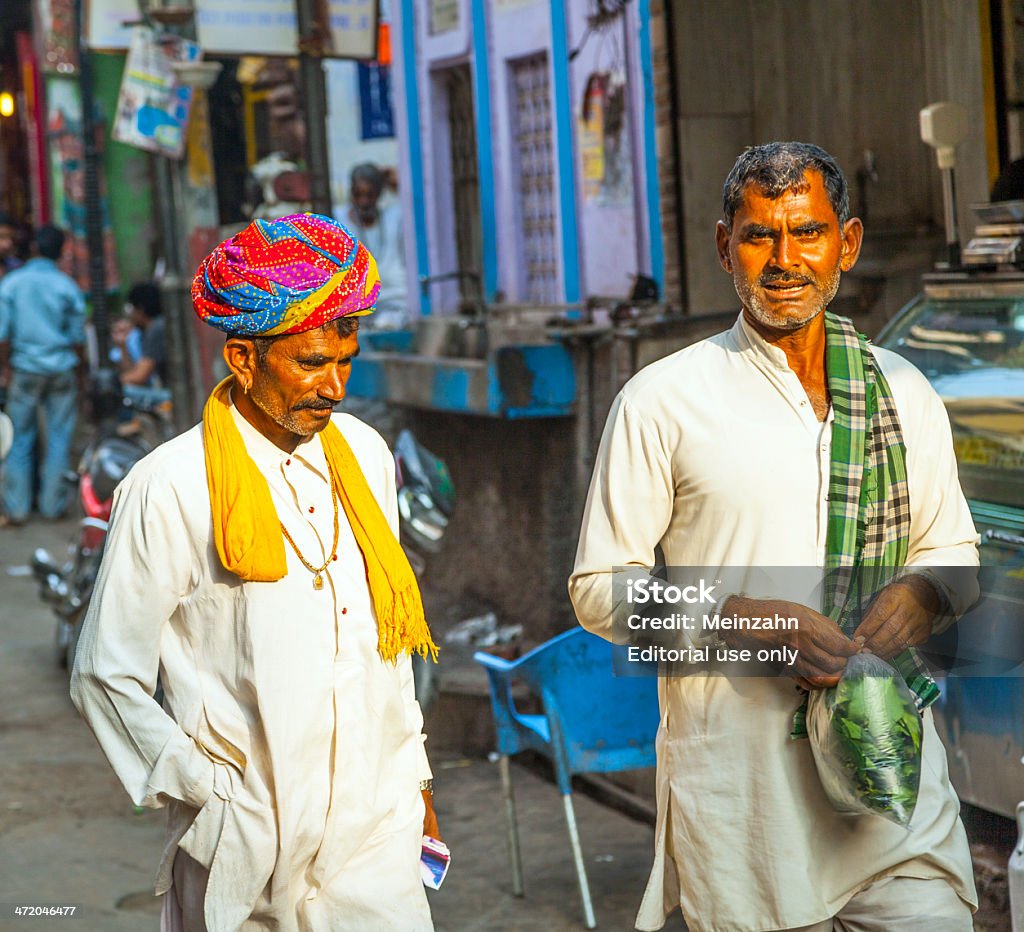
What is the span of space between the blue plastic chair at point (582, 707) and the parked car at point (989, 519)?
116 centimetres

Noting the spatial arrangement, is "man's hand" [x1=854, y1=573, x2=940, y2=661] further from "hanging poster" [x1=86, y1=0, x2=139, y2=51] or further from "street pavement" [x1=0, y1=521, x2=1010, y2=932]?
"hanging poster" [x1=86, y1=0, x2=139, y2=51]

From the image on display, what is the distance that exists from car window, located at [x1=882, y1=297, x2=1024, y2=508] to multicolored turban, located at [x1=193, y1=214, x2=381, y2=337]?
2216mm

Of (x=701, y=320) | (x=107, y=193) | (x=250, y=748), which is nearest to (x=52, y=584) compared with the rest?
(x=701, y=320)

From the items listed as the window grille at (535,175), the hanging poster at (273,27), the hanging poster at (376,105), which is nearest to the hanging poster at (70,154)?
the hanging poster at (376,105)

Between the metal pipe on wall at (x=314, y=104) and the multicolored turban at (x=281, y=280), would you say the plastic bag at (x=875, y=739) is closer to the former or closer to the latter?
the multicolored turban at (x=281, y=280)

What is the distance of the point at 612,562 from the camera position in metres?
2.93

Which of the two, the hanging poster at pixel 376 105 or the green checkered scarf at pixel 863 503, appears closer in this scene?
the green checkered scarf at pixel 863 503

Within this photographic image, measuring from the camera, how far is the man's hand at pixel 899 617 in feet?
8.99

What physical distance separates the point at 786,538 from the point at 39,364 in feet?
39.1

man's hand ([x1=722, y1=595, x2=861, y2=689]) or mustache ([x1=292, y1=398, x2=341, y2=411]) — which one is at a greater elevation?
mustache ([x1=292, y1=398, x2=341, y2=411])

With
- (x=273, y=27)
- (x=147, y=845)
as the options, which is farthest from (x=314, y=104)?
(x=147, y=845)

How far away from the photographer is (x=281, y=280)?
2.95 m

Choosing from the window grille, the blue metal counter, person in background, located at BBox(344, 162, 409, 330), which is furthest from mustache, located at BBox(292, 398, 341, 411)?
person in background, located at BBox(344, 162, 409, 330)

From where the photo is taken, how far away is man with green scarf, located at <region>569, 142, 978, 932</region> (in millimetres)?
2816
